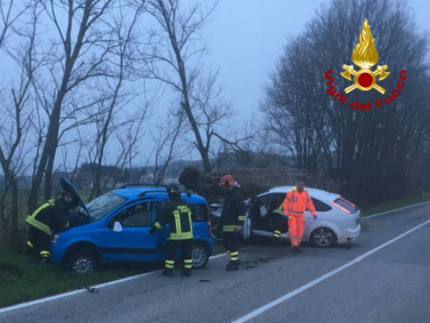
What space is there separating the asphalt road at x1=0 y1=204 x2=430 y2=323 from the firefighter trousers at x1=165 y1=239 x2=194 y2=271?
26 centimetres

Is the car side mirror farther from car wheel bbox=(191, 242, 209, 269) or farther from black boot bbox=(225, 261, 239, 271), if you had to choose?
black boot bbox=(225, 261, 239, 271)

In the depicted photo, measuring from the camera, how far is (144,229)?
30.7 feet

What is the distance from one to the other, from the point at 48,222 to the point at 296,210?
585cm

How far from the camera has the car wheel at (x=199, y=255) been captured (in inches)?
388

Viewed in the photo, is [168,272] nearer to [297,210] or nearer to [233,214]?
[233,214]

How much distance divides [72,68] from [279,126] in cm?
1825

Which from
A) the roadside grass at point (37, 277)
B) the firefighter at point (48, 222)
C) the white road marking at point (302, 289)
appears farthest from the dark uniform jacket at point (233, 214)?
the firefighter at point (48, 222)

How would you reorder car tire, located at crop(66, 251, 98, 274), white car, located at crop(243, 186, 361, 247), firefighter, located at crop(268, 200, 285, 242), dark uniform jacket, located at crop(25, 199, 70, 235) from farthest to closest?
white car, located at crop(243, 186, 361, 247) < firefighter, located at crop(268, 200, 285, 242) < dark uniform jacket, located at crop(25, 199, 70, 235) < car tire, located at crop(66, 251, 98, 274)

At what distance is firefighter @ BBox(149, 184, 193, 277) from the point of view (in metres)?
9.06

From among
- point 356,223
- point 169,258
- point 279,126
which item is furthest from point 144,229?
point 279,126

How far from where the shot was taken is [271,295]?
7.74m

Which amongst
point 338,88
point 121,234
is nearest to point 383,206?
point 338,88

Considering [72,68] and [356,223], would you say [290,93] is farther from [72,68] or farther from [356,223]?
[72,68]

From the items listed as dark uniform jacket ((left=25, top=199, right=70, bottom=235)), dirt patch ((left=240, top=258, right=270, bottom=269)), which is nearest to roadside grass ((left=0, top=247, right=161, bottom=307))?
dark uniform jacket ((left=25, top=199, right=70, bottom=235))
